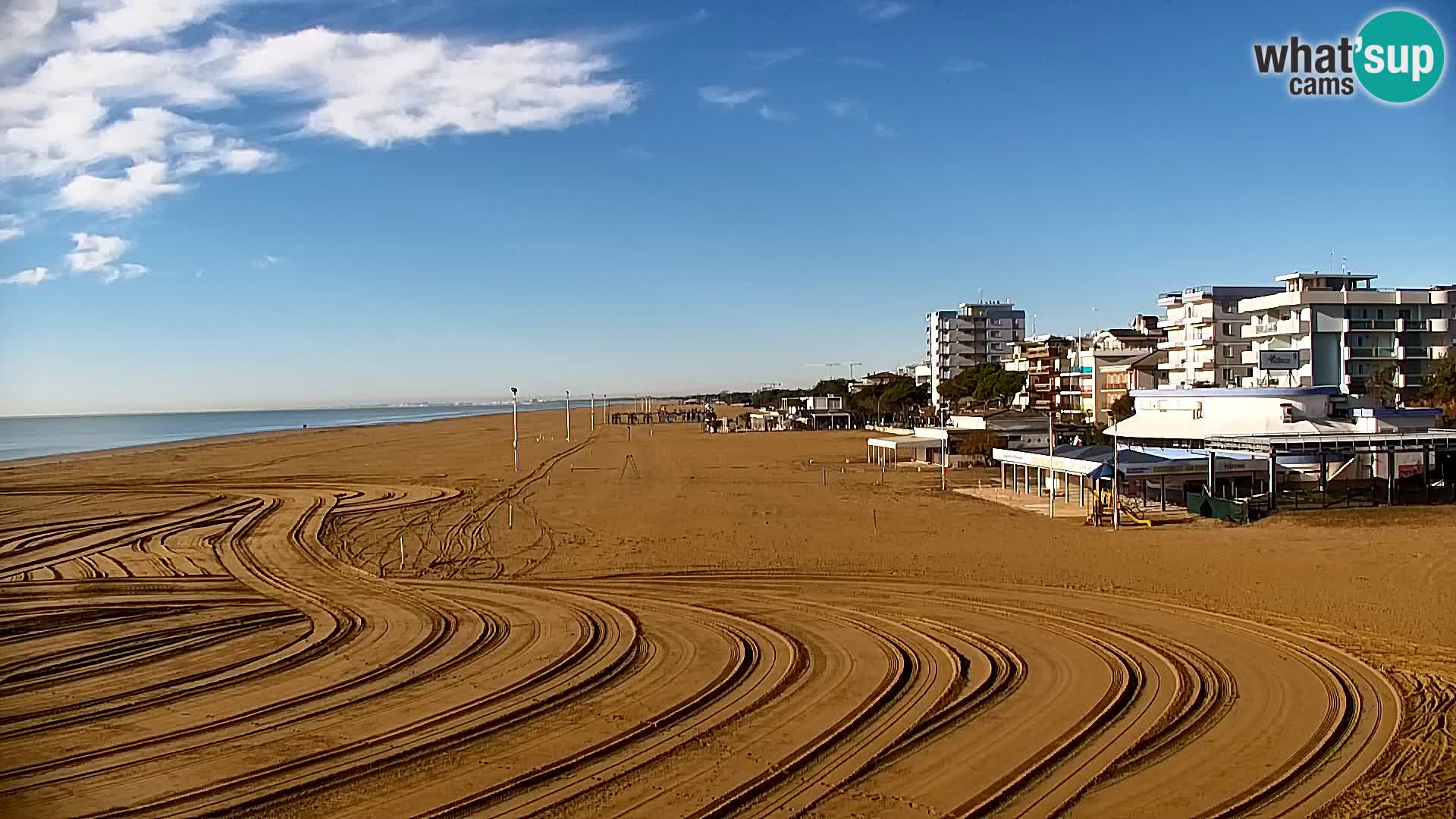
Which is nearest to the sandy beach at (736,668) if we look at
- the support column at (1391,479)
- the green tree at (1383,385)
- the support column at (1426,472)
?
the support column at (1391,479)

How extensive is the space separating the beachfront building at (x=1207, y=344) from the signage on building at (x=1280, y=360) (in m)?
2.67

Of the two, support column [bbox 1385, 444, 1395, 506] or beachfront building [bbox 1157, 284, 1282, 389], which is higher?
beachfront building [bbox 1157, 284, 1282, 389]

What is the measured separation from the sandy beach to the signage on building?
2798 cm

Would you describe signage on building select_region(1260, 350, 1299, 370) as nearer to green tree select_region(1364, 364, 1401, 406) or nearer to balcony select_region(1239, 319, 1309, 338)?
balcony select_region(1239, 319, 1309, 338)

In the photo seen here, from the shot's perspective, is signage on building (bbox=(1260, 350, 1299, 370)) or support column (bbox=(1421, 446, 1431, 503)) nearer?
support column (bbox=(1421, 446, 1431, 503))

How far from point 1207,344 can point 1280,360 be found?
565cm

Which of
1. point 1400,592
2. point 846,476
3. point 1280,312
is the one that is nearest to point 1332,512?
point 1400,592

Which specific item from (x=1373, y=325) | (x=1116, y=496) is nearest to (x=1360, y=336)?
(x=1373, y=325)

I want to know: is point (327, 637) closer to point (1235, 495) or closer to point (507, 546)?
point (507, 546)

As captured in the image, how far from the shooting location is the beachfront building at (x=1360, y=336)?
161ft

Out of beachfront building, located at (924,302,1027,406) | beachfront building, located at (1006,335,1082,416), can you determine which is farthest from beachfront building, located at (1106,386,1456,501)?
beachfront building, located at (924,302,1027,406)

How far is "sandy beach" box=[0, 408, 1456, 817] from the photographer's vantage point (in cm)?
826

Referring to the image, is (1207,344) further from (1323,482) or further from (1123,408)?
(1323,482)

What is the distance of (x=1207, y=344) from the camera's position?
179 feet
